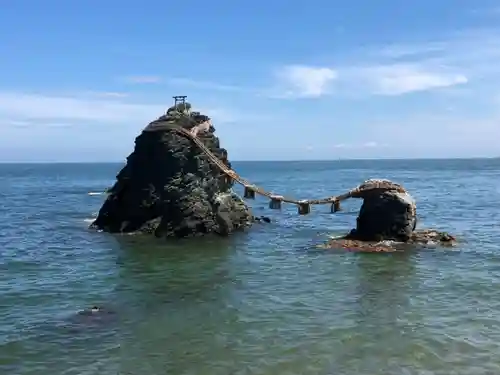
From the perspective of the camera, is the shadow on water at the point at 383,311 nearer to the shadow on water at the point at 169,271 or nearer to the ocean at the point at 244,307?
the ocean at the point at 244,307

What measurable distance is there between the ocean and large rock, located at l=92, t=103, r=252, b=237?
187 centimetres

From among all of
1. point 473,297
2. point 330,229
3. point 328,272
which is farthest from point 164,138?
point 473,297

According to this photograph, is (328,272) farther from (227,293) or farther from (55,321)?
(55,321)

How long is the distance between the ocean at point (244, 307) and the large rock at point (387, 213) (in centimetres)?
212

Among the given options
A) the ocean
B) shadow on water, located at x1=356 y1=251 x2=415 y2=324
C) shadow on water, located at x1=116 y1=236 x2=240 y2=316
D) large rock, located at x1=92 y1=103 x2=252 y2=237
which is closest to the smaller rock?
the ocean

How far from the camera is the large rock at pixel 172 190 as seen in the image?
38.7 meters

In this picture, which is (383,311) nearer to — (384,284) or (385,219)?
(384,284)

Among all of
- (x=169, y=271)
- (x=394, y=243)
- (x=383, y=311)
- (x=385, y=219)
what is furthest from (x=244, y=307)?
(x=385, y=219)

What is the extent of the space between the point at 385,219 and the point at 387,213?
14.1 inches

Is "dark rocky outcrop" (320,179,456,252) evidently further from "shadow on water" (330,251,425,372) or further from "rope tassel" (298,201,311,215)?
"rope tassel" (298,201,311,215)

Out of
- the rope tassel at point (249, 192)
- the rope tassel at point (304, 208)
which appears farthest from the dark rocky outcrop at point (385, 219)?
the rope tassel at point (249, 192)

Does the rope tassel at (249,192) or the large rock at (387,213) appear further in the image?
the rope tassel at (249,192)

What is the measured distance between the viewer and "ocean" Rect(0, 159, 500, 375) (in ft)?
56.3

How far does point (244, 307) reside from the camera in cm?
2252
